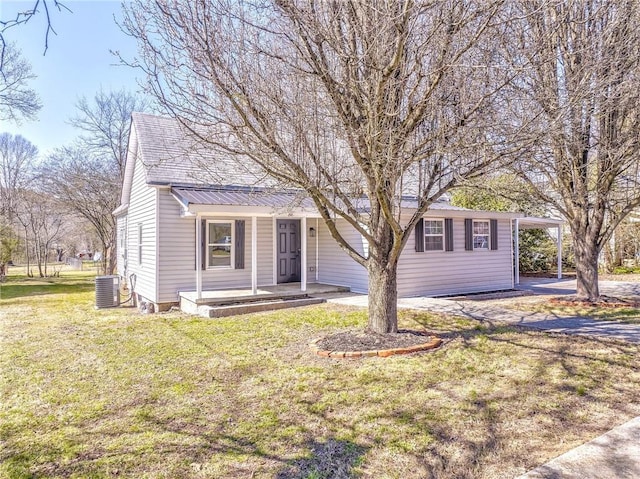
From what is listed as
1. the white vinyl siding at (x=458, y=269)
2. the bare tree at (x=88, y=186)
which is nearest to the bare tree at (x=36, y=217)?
the bare tree at (x=88, y=186)

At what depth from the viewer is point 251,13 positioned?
5.29 meters

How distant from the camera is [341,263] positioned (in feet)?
41.8

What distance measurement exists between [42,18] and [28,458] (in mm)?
3264

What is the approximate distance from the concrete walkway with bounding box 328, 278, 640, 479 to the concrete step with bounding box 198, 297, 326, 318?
853mm

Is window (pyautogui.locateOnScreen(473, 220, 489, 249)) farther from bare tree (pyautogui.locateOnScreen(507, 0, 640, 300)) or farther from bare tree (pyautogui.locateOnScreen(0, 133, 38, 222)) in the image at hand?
bare tree (pyautogui.locateOnScreen(0, 133, 38, 222))

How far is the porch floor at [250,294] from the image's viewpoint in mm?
9850

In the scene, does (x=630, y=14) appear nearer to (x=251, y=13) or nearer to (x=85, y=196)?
(x=251, y=13)

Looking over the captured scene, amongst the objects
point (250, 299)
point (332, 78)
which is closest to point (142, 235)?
point (250, 299)

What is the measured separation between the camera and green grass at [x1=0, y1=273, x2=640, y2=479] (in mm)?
3121

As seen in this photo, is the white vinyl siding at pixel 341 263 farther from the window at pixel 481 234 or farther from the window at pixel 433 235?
the window at pixel 481 234

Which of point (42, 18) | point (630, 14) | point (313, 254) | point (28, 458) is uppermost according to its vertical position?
point (630, 14)

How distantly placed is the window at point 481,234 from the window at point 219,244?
7678 mm

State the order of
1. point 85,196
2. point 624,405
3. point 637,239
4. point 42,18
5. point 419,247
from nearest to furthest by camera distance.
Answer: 1. point 42,18
2. point 624,405
3. point 419,247
4. point 637,239
5. point 85,196

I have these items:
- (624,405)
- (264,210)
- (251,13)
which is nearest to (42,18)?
(251,13)
